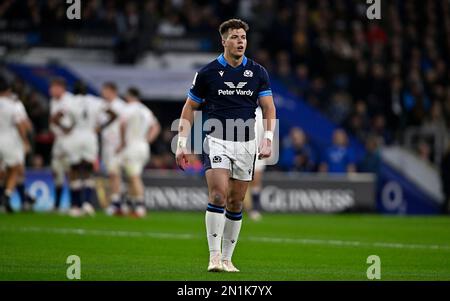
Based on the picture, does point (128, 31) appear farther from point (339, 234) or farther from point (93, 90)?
point (339, 234)

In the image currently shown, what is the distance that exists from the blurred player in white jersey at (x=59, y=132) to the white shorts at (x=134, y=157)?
1275 millimetres

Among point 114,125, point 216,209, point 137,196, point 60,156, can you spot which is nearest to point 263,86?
point 216,209

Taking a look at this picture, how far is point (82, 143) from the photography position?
2383 cm

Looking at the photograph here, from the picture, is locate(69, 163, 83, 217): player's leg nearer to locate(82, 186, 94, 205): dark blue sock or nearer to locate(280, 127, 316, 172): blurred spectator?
locate(82, 186, 94, 205): dark blue sock

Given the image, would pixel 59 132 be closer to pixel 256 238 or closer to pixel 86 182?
pixel 86 182

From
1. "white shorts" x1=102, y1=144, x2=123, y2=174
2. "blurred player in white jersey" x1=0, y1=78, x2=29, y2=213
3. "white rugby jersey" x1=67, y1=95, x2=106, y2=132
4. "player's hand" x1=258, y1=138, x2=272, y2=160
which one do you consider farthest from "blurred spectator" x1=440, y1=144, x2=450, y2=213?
"player's hand" x1=258, y1=138, x2=272, y2=160

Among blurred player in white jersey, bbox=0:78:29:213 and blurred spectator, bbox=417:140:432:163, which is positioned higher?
blurred spectator, bbox=417:140:432:163

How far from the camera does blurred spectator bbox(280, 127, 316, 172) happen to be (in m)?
28.6

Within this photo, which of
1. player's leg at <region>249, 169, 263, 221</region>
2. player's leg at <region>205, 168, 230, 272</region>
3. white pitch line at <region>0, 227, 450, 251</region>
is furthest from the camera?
player's leg at <region>249, 169, 263, 221</region>

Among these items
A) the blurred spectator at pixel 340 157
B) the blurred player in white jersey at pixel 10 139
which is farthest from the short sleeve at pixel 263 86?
the blurred spectator at pixel 340 157

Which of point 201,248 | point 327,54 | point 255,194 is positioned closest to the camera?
point 201,248

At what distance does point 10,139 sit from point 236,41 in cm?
1205
